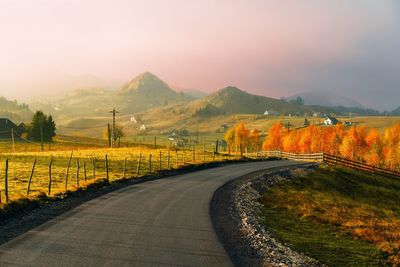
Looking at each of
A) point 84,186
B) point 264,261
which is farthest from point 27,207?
point 264,261

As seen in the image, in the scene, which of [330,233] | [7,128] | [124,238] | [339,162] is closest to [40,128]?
[7,128]

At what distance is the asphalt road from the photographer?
12844mm

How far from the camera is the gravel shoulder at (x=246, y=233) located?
13629mm

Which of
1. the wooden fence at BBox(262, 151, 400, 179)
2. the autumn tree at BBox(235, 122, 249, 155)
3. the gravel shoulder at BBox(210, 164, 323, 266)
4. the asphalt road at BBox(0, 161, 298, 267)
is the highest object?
the autumn tree at BBox(235, 122, 249, 155)

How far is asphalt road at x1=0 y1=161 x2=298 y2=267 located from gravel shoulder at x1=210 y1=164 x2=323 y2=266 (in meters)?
0.56

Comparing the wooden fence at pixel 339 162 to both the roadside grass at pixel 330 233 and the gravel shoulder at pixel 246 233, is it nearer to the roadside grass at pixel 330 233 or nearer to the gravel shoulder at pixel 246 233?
the roadside grass at pixel 330 233

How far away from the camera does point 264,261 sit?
44.0 feet

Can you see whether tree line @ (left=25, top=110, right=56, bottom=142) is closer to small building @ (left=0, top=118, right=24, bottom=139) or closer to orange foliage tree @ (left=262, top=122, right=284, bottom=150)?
small building @ (left=0, top=118, right=24, bottom=139)

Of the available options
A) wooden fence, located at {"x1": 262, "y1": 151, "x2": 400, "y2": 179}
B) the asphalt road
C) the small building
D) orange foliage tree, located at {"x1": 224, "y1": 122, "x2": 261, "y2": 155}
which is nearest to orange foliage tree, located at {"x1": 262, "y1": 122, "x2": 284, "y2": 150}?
orange foliage tree, located at {"x1": 224, "y1": 122, "x2": 261, "y2": 155}

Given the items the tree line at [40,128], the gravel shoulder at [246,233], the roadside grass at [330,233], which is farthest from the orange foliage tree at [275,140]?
the gravel shoulder at [246,233]

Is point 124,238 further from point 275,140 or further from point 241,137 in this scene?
point 241,137

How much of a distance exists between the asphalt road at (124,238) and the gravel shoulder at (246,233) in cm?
56

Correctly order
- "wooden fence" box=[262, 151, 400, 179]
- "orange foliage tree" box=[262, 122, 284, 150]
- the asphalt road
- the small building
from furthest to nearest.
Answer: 1. "orange foliage tree" box=[262, 122, 284, 150]
2. the small building
3. "wooden fence" box=[262, 151, 400, 179]
4. the asphalt road

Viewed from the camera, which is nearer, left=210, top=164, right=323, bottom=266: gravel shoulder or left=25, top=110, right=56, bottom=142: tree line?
left=210, top=164, right=323, bottom=266: gravel shoulder
